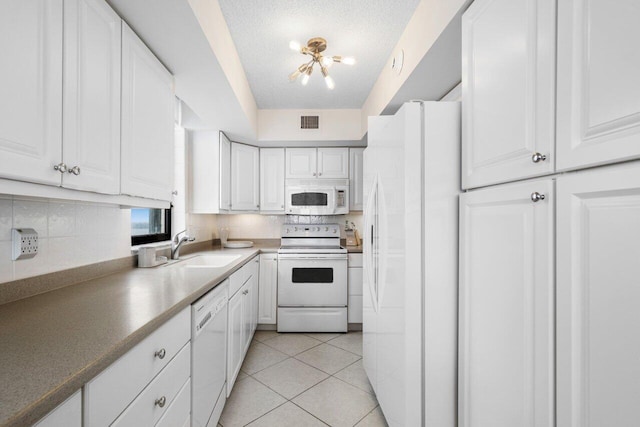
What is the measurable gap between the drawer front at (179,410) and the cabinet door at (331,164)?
8.83 ft

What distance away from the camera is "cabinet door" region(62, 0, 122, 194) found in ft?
3.25

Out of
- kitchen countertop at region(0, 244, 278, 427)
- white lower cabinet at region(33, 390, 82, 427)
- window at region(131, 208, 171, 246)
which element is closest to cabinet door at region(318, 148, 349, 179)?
window at region(131, 208, 171, 246)

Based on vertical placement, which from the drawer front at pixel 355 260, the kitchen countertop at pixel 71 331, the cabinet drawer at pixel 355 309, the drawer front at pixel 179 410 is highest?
the kitchen countertop at pixel 71 331

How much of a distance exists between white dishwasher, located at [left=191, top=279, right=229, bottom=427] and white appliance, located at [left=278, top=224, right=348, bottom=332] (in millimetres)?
1382

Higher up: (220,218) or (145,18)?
(145,18)

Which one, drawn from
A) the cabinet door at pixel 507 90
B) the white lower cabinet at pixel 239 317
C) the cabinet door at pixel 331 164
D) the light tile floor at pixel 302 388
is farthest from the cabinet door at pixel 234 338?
the cabinet door at pixel 331 164

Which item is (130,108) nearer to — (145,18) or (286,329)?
(145,18)

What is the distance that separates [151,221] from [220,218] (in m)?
1.32

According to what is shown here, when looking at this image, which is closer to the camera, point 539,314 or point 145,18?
point 539,314

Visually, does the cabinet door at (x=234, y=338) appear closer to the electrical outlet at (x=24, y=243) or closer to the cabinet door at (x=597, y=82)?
the electrical outlet at (x=24, y=243)

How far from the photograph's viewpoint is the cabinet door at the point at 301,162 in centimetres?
355

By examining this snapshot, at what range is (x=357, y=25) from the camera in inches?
74.8

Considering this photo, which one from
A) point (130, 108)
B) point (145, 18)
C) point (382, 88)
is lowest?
point (130, 108)

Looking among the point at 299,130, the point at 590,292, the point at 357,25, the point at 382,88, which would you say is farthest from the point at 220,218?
the point at 590,292
